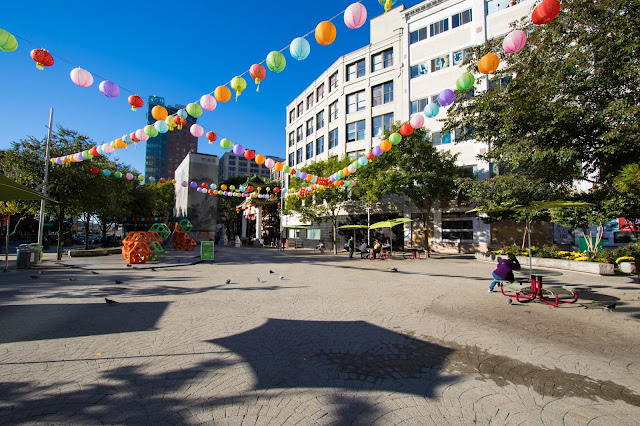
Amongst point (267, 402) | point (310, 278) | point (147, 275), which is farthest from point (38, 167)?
point (267, 402)

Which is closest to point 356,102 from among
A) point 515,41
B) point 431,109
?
point 431,109

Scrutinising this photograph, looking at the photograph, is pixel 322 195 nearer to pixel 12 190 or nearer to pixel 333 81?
pixel 333 81

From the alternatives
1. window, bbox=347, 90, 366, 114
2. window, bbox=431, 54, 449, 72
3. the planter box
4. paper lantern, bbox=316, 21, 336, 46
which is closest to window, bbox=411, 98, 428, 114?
window, bbox=431, 54, 449, 72

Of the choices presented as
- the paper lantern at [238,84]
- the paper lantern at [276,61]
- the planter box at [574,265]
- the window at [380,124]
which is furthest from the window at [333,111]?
the paper lantern at [276,61]

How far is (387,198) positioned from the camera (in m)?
32.0

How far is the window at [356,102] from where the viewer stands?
34.7m

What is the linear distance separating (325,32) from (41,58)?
23.8ft

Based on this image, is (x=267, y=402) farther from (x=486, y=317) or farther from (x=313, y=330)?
(x=486, y=317)

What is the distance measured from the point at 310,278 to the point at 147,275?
6816 mm

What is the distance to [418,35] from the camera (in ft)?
103

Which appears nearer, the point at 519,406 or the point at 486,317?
the point at 519,406

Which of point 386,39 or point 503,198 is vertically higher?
point 386,39

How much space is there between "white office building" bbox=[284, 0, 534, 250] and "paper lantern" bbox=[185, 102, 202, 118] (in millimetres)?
20847

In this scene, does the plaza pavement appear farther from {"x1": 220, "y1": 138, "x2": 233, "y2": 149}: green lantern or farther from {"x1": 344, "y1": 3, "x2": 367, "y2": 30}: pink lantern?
{"x1": 220, "y1": 138, "x2": 233, "y2": 149}: green lantern
